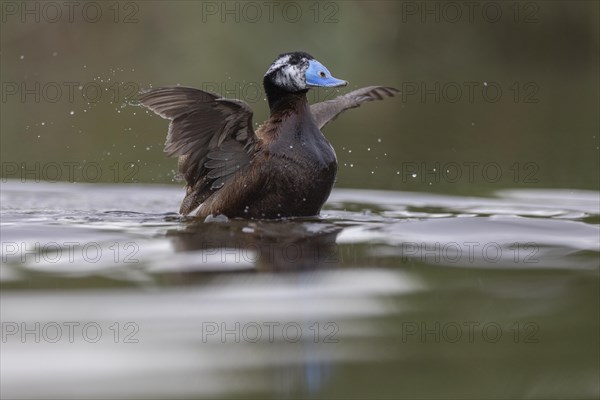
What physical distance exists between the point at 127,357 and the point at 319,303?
100 cm

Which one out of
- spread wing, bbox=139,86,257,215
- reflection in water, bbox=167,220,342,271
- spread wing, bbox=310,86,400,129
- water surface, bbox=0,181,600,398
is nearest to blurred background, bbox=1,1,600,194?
spread wing, bbox=310,86,400,129

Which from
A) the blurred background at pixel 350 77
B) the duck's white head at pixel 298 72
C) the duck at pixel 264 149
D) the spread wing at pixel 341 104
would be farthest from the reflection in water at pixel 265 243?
the blurred background at pixel 350 77

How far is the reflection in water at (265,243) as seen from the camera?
5.25 m

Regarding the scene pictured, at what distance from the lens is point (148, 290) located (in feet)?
14.9

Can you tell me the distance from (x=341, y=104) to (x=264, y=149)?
1.26 meters

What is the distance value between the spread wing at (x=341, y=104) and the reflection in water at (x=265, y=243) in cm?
131

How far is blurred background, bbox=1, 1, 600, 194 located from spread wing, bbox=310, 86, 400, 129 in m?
1.16

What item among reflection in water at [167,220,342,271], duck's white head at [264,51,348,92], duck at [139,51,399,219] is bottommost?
reflection in water at [167,220,342,271]

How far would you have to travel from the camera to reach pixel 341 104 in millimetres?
7953

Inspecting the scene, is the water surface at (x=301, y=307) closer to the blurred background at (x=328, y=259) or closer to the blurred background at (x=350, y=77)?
the blurred background at (x=328, y=259)

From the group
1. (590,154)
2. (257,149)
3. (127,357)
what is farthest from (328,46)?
(127,357)

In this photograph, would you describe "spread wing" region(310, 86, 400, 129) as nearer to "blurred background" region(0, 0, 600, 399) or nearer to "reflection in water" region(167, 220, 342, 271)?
"blurred background" region(0, 0, 600, 399)

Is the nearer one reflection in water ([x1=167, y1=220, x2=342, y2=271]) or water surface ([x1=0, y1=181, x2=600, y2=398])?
water surface ([x1=0, y1=181, x2=600, y2=398])

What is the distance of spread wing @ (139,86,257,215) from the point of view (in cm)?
652
